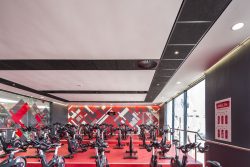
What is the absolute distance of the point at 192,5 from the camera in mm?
3041

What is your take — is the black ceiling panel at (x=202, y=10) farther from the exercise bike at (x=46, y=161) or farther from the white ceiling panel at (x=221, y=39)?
the exercise bike at (x=46, y=161)

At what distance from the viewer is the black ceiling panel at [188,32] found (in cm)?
371

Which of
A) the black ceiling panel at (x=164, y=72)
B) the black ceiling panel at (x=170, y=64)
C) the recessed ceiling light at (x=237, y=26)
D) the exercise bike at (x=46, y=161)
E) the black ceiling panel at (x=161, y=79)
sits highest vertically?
the recessed ceiling light at (x=237, y=26)

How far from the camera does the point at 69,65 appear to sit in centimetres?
654

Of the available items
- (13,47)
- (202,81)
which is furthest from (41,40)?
(202,81)

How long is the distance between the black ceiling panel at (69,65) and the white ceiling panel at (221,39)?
1083 millimetres

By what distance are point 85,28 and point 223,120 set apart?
3.63 metres

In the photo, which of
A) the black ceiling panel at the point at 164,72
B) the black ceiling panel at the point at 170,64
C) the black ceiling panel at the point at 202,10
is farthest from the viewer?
the black ceiling panel at the point at 164,72

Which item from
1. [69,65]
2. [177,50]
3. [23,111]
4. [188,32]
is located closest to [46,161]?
[69,65]

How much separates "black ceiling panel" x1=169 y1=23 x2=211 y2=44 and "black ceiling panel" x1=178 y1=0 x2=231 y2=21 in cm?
22

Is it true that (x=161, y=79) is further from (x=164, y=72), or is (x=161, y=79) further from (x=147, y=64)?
(x=147, y=64)

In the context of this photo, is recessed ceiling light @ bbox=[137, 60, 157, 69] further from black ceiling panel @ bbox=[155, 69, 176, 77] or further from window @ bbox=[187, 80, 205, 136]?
window @ bbox=[187, 80, 205, 136]

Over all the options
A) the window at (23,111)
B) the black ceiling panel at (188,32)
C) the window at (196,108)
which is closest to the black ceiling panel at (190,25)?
the black ceiling panel at (188,32)

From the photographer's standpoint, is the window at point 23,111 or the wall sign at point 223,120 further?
the window at point 23,111
